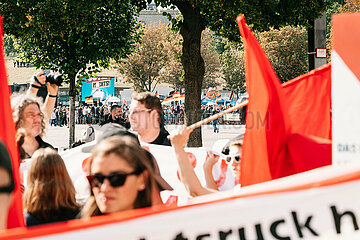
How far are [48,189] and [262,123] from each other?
4.33 ft

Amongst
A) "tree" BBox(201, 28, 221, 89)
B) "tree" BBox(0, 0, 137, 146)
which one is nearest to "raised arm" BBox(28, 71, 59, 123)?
"tree" BBox(0, 0, 137, 146)

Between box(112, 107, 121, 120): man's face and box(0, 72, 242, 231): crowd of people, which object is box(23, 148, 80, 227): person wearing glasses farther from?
box(112, 107, 121, 120): man's face

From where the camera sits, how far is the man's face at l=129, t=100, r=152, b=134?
14.5 feet

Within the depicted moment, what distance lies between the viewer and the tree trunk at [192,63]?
983 cm

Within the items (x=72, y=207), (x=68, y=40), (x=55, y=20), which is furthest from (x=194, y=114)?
(x=72, y=207)

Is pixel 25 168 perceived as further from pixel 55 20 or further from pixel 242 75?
pixel 242 75

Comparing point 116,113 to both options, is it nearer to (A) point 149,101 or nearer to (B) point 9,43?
(A) point 149,101

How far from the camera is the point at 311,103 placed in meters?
3.46

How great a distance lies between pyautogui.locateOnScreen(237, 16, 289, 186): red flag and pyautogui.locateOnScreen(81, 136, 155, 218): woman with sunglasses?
58 cm

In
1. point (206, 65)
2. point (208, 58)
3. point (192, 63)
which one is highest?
point (208, 58)

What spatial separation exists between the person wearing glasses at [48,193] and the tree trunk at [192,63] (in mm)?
6781

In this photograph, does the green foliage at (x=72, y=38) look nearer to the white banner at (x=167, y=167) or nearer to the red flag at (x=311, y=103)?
the white banner at (x=167, y=167)

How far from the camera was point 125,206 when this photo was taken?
2291mm

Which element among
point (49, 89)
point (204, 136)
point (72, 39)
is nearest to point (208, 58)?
point (204, 136)
